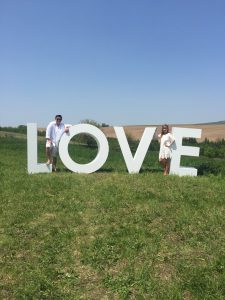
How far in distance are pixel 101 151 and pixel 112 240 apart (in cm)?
565

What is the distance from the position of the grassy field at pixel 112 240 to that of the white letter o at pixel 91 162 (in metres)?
1.83

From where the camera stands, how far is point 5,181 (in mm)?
11172

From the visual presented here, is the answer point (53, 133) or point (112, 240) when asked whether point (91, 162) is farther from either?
point (112, 240)

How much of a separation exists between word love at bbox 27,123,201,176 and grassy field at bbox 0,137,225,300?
1845 millimetres

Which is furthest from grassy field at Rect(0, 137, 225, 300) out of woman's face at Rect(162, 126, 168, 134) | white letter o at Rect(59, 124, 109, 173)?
woman's face at Rect(162, 126, 168, 134)

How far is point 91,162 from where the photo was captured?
12.9 metres

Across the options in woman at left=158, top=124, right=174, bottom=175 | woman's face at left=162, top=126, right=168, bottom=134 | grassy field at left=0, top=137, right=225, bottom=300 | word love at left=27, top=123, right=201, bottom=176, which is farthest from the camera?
woman's face at left=162, top=126, right=168, bottom=134

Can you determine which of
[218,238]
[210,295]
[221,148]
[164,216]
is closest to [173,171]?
[164,216]

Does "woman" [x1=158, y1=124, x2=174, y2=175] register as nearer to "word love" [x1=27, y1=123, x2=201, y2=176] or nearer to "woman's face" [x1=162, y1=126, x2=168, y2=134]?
"woman's face" [x1=162, y1=126, x2=168, y2=134]

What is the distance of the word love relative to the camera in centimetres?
1274

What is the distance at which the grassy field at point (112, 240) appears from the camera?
6.32 meters

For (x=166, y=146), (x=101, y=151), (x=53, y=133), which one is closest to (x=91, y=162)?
(x=101, y=151)

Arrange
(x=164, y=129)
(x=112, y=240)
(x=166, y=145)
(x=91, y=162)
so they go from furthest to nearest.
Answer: (x=164, y=129)
(x=166, y=145)
(x=91, y=162)
(x=112, y=240)

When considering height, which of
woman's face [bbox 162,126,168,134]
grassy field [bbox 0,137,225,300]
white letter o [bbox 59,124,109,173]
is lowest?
grassy field [bbox 0,137,225,300]
